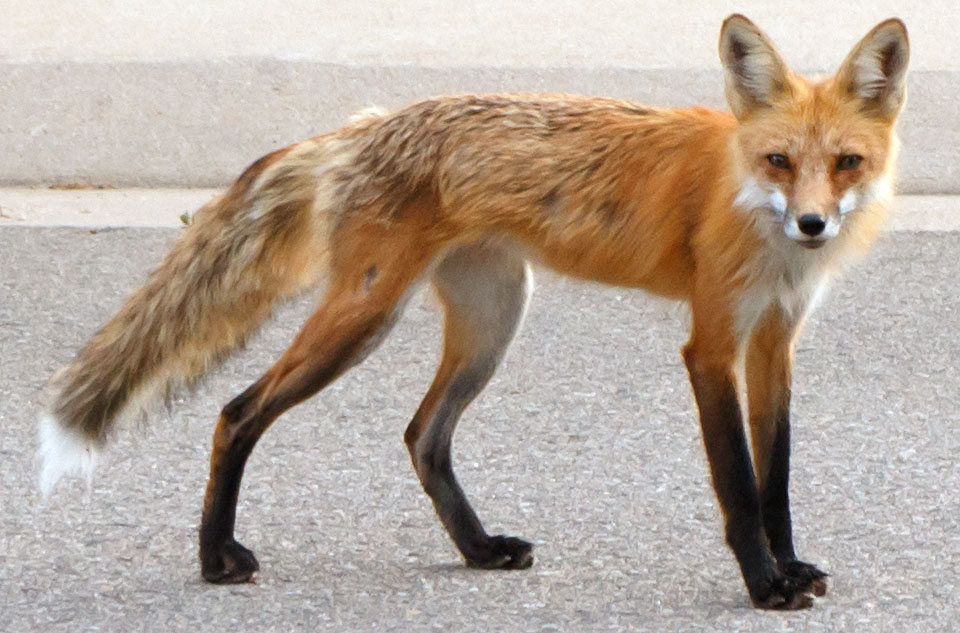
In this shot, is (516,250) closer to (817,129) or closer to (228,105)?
(817,129)

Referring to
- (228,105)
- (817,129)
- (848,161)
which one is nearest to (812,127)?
(817,129)

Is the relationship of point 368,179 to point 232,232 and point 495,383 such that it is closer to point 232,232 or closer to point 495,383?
point 232,232

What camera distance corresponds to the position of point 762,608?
389cm

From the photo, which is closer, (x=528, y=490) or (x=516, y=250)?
(x=516, y=250)

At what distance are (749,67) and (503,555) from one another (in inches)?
56.2

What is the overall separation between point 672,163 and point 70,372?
1.72 metres

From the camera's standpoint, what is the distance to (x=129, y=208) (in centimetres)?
775

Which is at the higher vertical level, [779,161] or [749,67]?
[749,67]

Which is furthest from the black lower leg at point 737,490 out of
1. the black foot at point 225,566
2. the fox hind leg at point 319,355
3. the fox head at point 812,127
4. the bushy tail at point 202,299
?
the black foot at point 225,566

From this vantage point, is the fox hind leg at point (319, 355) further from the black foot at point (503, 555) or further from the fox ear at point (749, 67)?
the fox ear at point (749, 67)

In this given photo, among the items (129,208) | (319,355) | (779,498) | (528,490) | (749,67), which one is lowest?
(129,208)

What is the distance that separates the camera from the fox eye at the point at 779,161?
147 inches

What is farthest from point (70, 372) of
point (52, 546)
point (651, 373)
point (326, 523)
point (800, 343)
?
point (800, 343)

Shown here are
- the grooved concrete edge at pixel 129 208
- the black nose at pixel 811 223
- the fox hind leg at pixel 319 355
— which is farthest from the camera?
the grooved concrete edge at pixel 129 208
